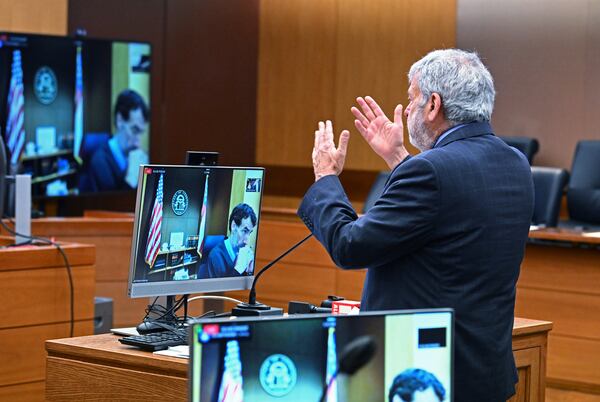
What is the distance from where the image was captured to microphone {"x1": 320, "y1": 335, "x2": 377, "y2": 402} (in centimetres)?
166

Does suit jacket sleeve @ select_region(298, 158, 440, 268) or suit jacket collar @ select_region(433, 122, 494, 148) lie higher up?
suit jacket collar @ select_region(433, 122, 494, 148)

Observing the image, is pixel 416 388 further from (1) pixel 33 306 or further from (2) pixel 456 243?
(1) pixel 33 306

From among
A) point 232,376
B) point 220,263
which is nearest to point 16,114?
point 220,263

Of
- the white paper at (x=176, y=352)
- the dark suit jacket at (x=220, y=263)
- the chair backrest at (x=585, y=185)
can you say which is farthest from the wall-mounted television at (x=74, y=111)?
the white paper at (x=176, y=352)

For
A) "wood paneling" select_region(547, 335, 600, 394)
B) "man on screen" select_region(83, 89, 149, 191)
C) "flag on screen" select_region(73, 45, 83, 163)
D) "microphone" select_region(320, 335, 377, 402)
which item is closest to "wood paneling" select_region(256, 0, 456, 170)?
"man on screen" select_region(83, 89, 149, 191)

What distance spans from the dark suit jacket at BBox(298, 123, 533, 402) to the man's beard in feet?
0.21

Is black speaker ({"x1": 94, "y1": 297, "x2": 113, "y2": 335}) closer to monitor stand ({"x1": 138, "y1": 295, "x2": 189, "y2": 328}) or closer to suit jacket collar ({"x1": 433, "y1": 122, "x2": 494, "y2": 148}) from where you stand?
monitor stand ({"x1": 138, "y1": 295, "x2": 189, "y2": 328})

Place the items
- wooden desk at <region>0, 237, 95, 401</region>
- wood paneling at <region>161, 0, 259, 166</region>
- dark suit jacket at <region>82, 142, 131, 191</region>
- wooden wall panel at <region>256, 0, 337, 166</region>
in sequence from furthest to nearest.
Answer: wooden wall panel at <region>256, 0, 337, 166</region> → wood paneling at <region>161, 0, 259, 166</region> → dark suit jacket at <region>82, 142, 131, 191</region> → wooden desk at <region>0, 237, 95, 401</region>

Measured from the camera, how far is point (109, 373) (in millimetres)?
2732

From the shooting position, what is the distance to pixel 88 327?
4.59 m

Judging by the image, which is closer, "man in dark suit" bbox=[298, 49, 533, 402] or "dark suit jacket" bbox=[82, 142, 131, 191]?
"man in dark suit" bbox=[298, 49, 533, 402]

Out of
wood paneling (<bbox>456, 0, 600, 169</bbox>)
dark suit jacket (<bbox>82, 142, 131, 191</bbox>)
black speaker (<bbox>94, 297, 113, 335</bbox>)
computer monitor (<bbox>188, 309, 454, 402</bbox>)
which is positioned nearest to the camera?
computer monitor (<bbox>188, 309, 454, 402</bbox>)

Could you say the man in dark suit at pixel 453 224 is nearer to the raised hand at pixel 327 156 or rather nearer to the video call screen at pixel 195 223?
the raised hand at pixel 327 156

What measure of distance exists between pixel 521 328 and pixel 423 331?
139 centimetres
